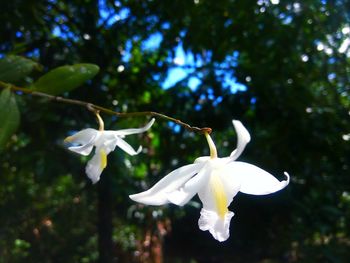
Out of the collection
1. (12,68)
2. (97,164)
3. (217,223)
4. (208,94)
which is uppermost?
(208,94)

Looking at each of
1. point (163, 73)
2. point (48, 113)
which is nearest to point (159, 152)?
point (163, 73)

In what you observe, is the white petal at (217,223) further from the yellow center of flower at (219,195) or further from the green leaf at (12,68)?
the green leaf at (12,68)

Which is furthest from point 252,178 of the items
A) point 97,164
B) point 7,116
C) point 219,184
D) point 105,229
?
point 105,229

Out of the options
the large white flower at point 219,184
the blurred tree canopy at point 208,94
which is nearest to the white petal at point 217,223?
the large white flower at point 219,184

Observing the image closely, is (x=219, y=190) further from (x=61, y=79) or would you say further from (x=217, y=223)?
(x=61, y=79)

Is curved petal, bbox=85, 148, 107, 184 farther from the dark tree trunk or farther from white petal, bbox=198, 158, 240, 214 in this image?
the dark tree trunk

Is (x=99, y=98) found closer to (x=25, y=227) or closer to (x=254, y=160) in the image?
(x=254, y=160)
